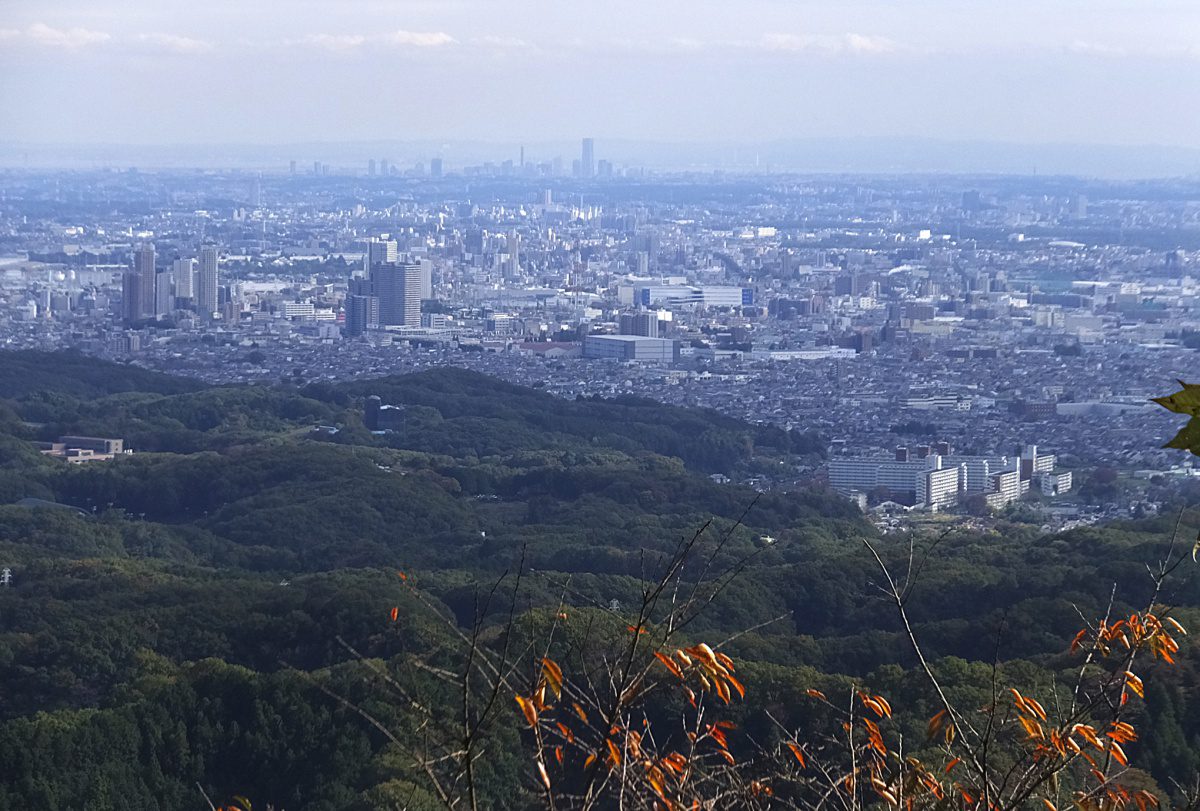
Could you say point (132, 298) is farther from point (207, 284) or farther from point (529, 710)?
point (529, 710)

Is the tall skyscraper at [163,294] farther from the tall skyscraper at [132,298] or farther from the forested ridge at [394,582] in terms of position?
the forested ridge at [394,582]

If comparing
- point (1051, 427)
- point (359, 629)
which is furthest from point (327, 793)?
point (1051, 427)

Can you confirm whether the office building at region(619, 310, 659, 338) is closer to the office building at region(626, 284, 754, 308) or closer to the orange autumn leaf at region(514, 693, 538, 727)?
the office building at region(626, 284, 754, 308)

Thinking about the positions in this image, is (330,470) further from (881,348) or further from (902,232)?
(902,232)

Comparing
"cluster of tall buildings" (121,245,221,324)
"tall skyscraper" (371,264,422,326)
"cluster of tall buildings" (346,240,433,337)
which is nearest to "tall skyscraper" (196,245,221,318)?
"cluster of tall buildings" (121,245,221,324)

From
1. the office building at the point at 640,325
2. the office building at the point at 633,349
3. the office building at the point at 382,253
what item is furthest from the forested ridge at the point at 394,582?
the office building at the point at 382,253

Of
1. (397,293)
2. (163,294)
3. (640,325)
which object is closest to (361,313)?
(397,293)

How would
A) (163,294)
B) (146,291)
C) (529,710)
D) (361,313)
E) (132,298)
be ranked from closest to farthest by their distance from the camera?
(529,710), (361,313), (132,298), (146,291), (163,294)
